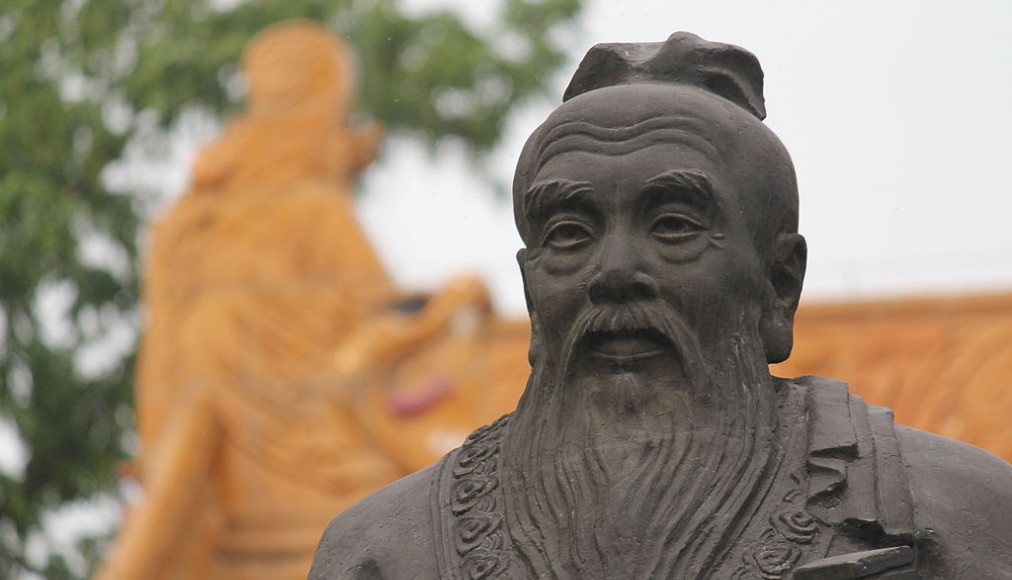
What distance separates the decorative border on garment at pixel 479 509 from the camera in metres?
3.88

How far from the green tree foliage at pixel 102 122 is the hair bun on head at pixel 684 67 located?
11462mm

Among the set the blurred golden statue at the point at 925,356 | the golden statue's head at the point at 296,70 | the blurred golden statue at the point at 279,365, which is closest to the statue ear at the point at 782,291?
the blurred golden statue at the point at 925,356

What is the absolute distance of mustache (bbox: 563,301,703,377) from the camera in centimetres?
390

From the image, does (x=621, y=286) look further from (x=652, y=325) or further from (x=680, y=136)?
Answer: (x=680, y=136)

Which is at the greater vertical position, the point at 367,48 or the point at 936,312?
the point at 367,48

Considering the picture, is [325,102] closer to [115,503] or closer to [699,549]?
[115,503]

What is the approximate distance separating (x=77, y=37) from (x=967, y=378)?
8.37 metres

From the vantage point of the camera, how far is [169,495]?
13.0 metres

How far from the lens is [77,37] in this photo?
17.5 meters

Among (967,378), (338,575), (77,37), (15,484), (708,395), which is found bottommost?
(338,575)

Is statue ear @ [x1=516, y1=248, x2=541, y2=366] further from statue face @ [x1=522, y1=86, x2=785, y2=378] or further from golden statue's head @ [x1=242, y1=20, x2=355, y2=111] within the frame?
golden statue's head @ [x1=242, y1=20, x2=355, y2=111]

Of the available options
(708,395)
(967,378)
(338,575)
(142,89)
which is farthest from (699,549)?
(142,89)

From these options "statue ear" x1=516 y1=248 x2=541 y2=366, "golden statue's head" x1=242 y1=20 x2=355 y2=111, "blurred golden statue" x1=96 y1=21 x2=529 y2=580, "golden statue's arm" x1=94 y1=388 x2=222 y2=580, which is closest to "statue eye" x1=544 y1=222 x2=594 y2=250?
"statue ear" x1=516 y1=248 x2=541 y2=366

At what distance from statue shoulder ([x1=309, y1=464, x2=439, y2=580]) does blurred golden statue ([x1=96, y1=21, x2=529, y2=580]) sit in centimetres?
844
